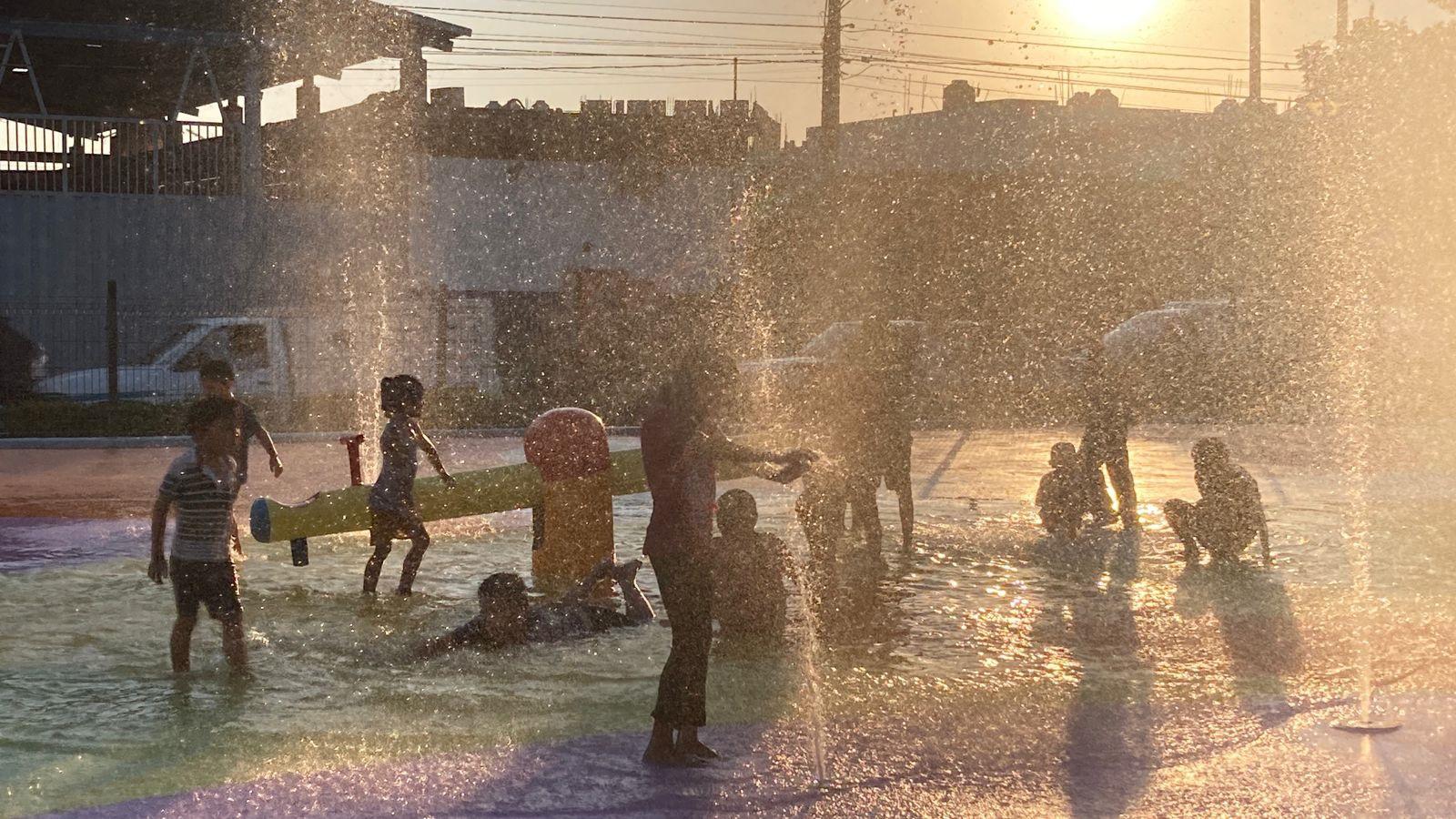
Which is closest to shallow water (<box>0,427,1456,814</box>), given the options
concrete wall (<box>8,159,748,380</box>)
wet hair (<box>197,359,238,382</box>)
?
wet hair (<box>197,359,238,382</box>)

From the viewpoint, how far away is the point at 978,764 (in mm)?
5738

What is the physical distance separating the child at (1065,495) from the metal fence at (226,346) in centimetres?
1477

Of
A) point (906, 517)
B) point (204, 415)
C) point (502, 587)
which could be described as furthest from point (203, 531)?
point (906, 517)

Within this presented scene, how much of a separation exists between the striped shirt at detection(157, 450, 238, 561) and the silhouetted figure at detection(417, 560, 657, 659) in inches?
46.1

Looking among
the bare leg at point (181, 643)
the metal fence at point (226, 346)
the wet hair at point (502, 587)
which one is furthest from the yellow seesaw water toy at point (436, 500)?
the metal fence at point (226, 346)

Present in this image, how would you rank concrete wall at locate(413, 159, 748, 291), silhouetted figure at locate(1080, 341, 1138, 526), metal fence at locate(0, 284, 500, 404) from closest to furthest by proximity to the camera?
silhouetted figure at locate(1080, 341, 1138, 526) < metal fence at locate(0, 284, 500, 404) < concrete wall at locate(413, 159, 748, 291)

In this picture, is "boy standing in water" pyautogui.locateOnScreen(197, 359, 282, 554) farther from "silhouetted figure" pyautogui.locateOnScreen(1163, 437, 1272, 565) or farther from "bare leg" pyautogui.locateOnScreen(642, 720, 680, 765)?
"silhouetted figure" pyautogui.locateOnScreen(1163, 437, 1272, 565)

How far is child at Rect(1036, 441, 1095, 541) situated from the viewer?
11.8m

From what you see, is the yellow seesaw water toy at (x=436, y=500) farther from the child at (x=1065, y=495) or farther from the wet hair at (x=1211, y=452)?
the wet hair at (x=1211, y=452)

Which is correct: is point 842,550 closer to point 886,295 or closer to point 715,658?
point 715,658

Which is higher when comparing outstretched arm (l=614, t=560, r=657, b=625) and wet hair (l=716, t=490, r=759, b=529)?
wet hair (l=716, t=490, r=759, b=529)

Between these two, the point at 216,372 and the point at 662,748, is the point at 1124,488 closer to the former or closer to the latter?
the point at 216,372

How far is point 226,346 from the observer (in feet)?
80.5

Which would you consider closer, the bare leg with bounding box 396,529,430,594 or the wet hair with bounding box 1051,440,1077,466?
the bare leg with bounding box 396,529,430,594
